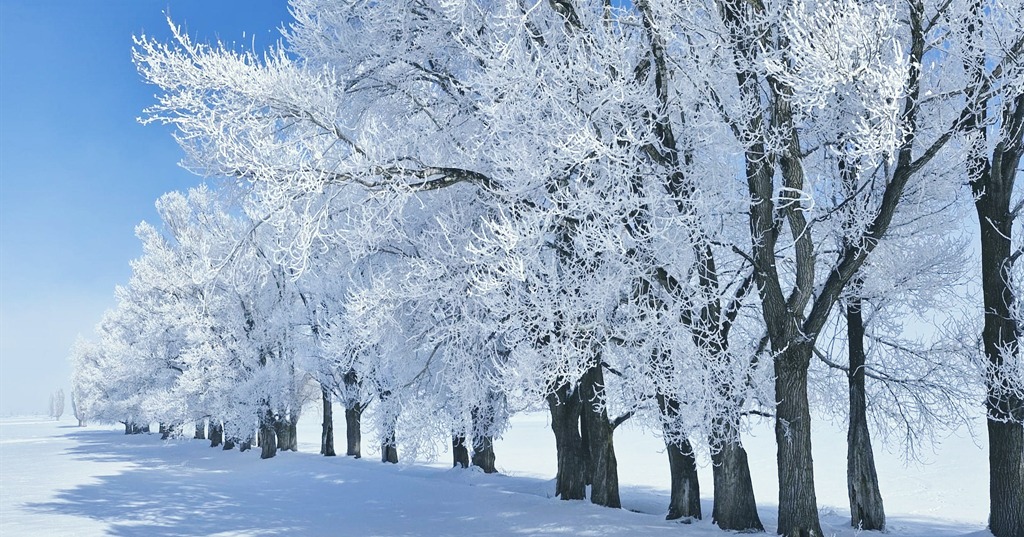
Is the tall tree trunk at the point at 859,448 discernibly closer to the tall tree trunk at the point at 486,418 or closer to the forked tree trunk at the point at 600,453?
the forked tree trunk at the point at 600,453

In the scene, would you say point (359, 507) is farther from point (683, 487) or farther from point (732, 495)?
point (732, 495)

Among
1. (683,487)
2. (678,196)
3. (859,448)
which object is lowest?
(683,487)

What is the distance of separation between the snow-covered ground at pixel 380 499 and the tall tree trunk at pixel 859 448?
1.36ft

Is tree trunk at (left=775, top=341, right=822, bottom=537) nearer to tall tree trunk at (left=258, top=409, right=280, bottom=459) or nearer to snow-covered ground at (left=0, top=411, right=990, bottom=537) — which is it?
snow-covered ground at (left=0, top=411, right=990, bottom=537)

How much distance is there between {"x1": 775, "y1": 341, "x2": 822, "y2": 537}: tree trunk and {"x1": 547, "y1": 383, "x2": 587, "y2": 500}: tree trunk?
5.61 metres

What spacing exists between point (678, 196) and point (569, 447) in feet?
22.6

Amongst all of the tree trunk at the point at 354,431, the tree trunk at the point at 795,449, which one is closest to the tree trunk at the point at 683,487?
the tree trunk at the point at 795,449

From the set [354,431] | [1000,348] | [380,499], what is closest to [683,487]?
[1000,348]

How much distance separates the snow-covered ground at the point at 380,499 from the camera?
39.8 feet

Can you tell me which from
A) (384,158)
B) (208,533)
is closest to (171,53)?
(384,158)

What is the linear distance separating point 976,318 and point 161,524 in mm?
14509

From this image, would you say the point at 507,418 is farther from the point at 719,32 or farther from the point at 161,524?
the point at 719,32

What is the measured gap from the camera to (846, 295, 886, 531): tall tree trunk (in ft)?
39.1

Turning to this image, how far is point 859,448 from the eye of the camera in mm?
11992
